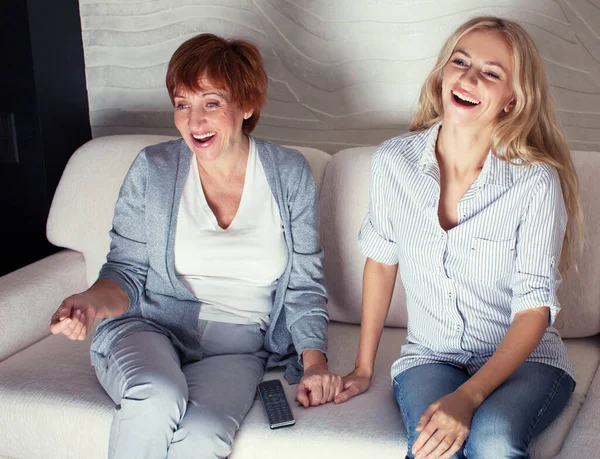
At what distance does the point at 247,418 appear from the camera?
1589 millimetres

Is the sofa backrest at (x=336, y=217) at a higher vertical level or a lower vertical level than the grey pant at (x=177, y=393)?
higher

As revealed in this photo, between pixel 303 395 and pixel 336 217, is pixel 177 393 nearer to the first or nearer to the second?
pixel 303 395

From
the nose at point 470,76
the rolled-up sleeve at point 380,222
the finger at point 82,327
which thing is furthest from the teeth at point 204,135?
the nose at point 470,76

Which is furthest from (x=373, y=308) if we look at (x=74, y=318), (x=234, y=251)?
(x=74, y=318)

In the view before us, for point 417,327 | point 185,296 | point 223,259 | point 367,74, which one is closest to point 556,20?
point 367,74

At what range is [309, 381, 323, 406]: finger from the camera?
5.27ft

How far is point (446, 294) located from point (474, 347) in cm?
13

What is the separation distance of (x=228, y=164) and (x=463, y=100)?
1.97 ft

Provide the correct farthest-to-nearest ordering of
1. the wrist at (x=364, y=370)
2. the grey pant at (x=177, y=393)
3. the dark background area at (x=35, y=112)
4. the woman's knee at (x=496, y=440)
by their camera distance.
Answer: the dark background area at (x=35, y=112) → the wrist at (x=364, y=370) → the grey pant at (x=177, y=393) → the woman's knee at (x=496, y=440)

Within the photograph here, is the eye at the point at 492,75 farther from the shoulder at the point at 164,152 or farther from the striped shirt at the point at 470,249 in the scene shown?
the shoulder at the point at 164,152

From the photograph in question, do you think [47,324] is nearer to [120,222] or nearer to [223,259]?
[120,222]

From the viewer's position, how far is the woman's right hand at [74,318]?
5.07 ft

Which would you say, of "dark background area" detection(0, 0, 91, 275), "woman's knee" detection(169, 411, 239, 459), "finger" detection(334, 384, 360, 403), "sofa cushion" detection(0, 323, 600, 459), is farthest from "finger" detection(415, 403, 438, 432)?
"dark background area" detection(0, 0, 91, 275)

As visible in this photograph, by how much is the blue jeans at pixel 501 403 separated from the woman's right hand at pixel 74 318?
27.1 inches
